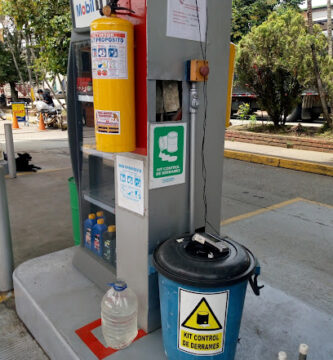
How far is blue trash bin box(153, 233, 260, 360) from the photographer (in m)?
1.78

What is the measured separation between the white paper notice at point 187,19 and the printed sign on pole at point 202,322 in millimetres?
1428

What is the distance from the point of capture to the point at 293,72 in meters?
10.1

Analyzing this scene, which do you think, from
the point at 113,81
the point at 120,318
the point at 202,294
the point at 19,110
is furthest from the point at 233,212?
the point at 19,110

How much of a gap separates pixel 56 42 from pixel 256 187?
15.0 feet

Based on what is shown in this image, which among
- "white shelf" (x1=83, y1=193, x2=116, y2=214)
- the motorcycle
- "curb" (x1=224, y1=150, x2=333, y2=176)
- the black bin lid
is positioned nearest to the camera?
the black bin lid

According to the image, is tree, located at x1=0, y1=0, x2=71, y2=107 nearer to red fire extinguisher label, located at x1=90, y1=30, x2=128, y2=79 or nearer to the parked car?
red fire extinguisher label, located at x1=90, y1=30, x2=128, y2=79

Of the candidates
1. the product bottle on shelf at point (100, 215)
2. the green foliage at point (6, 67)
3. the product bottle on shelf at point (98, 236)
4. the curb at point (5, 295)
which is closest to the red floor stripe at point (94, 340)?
the product bottle on shelf at point (98, 236)

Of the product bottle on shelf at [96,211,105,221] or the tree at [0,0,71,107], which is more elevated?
the tree at [0,0,71,107]

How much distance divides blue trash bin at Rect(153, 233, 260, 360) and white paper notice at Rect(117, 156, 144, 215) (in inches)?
13.6

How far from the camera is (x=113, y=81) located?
74.7 inches

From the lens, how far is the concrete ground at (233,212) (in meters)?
3.37

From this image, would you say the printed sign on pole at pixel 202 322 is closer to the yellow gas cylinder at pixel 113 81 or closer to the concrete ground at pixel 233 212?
the concrete ground at pixel 233 212

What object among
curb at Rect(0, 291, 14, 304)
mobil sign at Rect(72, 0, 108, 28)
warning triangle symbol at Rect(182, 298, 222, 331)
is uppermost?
mobil sign at Rect(72, 0, 108, 28)

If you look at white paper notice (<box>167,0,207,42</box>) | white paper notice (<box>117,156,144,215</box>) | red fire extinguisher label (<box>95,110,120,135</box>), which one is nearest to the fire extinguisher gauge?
white paper notice (<box>167,0,207,42</box>)
